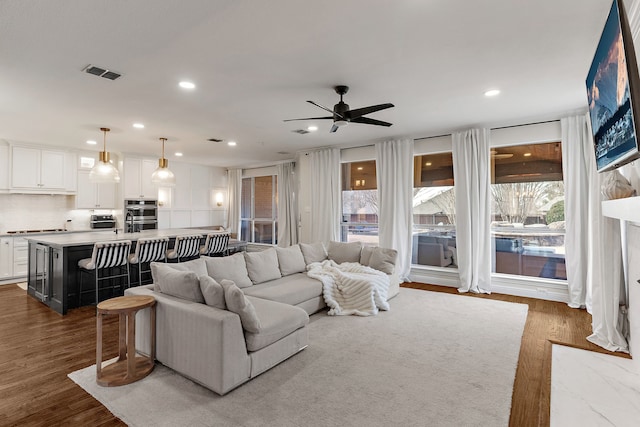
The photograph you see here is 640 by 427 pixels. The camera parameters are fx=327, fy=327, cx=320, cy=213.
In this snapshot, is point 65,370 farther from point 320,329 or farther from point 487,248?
point 487,248

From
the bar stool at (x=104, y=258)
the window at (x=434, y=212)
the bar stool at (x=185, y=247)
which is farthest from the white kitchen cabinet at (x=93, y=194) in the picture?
the window at (x=434, y=212)

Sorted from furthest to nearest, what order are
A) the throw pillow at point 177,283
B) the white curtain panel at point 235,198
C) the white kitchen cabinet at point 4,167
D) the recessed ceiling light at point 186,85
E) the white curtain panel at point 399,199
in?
the white curtain panel at point 235,198 < the white kitchen cabinet at point 4,167 < the white curtain panel at point 399,199 < the recessed ceiling light at point 186,85 < the throw pillow at point 177,283

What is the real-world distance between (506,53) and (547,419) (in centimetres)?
292

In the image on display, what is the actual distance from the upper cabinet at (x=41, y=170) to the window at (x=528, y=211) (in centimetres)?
838

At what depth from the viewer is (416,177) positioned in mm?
6312

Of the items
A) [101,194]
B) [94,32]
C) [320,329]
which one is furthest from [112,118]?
[320,329]

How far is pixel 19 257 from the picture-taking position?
20.4 feet

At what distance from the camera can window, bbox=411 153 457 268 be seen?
19.6 ft

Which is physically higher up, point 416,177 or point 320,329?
point 416,177

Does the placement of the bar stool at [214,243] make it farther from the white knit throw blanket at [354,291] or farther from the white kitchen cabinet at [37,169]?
the white kitchen cabinet at [37,169]

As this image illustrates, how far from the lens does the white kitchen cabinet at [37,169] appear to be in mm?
6270

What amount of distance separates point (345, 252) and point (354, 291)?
113 centimetres

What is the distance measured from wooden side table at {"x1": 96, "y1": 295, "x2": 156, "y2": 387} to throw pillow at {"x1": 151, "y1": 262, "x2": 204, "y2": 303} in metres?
0.19

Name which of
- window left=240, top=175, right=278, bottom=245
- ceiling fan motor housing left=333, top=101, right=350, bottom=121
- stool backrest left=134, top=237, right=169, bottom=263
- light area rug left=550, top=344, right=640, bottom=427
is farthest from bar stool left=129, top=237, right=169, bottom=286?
light area rug left=550, top=344, right=640, bottom=427
